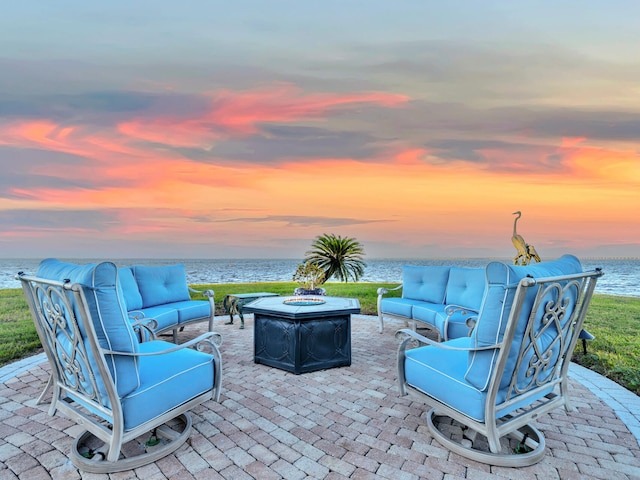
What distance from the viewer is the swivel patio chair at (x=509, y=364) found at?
5.86ft

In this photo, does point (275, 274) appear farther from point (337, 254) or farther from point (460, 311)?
point (460, 311)

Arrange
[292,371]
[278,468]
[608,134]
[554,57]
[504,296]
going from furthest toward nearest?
[608,134] < [554,57] < [292,371] < [278,468] < [504,296]

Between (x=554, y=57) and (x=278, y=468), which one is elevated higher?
(x=554, y=57)

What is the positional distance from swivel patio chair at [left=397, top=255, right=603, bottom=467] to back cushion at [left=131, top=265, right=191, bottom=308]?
147 inches

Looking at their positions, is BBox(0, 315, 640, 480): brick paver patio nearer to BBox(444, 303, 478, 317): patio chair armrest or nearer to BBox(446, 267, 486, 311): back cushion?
BBox(444, 303, 478, 317): patio chair armrest

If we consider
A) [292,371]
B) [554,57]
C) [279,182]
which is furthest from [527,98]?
[292,371]

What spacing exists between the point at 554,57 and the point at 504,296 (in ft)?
18.2

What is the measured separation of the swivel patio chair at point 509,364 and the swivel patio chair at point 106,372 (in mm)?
1602

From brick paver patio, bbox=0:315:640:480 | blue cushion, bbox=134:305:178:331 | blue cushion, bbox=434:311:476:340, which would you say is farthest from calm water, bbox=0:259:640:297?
blue cushion, bbox=134:305:178:331

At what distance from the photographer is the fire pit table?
3.55 m

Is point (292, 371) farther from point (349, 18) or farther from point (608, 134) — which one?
point (608, 134)

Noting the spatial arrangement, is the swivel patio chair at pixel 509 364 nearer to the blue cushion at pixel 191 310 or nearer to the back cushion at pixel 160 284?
the blue cushion at pixel 191 310

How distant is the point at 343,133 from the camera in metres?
7.54

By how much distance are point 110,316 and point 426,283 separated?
4446mm
